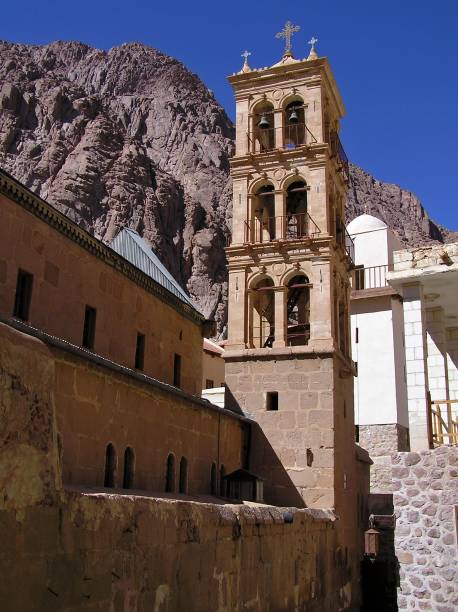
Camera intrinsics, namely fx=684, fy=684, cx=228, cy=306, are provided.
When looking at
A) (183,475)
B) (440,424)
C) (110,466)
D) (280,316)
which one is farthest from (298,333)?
(110,466)

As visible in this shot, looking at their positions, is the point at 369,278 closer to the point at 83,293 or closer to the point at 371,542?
the point at 371,542

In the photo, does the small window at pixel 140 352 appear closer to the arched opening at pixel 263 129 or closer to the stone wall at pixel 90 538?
the arched opening at pixel 263 129

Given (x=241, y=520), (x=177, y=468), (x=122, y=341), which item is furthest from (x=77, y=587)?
(x=122, y=341)

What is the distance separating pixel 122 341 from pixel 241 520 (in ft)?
26.5

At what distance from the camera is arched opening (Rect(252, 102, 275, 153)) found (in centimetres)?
2206

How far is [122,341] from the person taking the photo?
55.9 ft

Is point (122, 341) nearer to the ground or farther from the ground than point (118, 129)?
nearer to the ground

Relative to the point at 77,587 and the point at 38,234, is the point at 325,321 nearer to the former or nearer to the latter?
the point at 38,234

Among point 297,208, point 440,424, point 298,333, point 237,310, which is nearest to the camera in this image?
point 440,424

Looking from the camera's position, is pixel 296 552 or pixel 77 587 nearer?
pixel 77 587

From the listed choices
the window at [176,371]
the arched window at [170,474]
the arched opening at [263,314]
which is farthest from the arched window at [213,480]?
the arched opening at [263,314]

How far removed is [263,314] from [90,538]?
15.8 metres

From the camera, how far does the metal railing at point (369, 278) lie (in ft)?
110

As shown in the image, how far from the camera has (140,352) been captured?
18.1 meters
